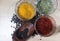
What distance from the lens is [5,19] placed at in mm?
1166

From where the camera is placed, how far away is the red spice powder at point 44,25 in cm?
112

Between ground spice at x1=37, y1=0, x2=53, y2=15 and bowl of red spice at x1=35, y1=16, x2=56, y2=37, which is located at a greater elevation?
ground spice at x1=37, y1=0, x2=53, y2=15

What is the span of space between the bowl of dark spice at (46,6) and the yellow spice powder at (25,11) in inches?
1.7

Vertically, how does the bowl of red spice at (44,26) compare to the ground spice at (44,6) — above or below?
below

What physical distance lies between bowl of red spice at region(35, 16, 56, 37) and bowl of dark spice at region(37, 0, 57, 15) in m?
0.04

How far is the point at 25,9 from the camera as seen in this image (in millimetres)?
1147

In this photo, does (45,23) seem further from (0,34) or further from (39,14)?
(0,34)

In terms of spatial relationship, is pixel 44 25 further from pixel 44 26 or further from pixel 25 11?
pixel 25 11

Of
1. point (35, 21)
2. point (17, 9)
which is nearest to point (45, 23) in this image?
point (35, 21)

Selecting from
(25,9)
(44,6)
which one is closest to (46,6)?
(44,6)

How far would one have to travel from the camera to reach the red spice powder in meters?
1.12

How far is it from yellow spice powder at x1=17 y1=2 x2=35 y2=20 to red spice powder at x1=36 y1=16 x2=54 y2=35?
57mm

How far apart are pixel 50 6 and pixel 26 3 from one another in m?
0.13

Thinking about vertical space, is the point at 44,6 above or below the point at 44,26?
above
